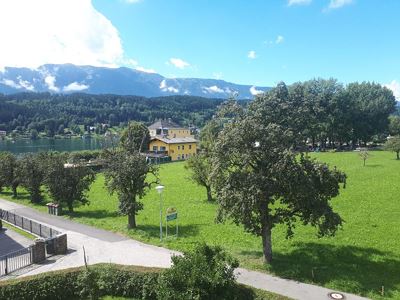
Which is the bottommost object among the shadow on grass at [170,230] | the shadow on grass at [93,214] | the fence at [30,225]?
the shadow on grass at [170,230]

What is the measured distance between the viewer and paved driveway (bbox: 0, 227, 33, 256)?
24.6 metres

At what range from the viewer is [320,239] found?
24016 millimetres

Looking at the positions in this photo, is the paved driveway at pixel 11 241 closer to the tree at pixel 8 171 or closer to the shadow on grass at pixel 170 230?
the shadow on grass at pixel 170 230

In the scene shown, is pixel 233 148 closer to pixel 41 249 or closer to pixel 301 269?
pixel 301 269

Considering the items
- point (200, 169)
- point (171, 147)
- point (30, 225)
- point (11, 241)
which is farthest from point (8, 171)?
point (171, 147)

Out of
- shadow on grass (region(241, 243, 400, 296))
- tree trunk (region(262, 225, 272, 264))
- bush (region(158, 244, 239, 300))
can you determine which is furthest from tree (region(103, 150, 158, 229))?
bush (region(158, 244, 239, 300))

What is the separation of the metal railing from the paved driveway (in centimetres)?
256

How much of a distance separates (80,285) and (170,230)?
11.3 metres

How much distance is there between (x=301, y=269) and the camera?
18859mm

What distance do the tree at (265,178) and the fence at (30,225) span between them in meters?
12.8

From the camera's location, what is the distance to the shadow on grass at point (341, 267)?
17.1 meters

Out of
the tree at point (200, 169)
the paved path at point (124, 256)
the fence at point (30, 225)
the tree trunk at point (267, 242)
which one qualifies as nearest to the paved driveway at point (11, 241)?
the fence at point (30, 225)

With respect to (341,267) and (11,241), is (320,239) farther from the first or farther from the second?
(11,241)

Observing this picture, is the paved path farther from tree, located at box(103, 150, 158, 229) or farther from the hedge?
the hedge
